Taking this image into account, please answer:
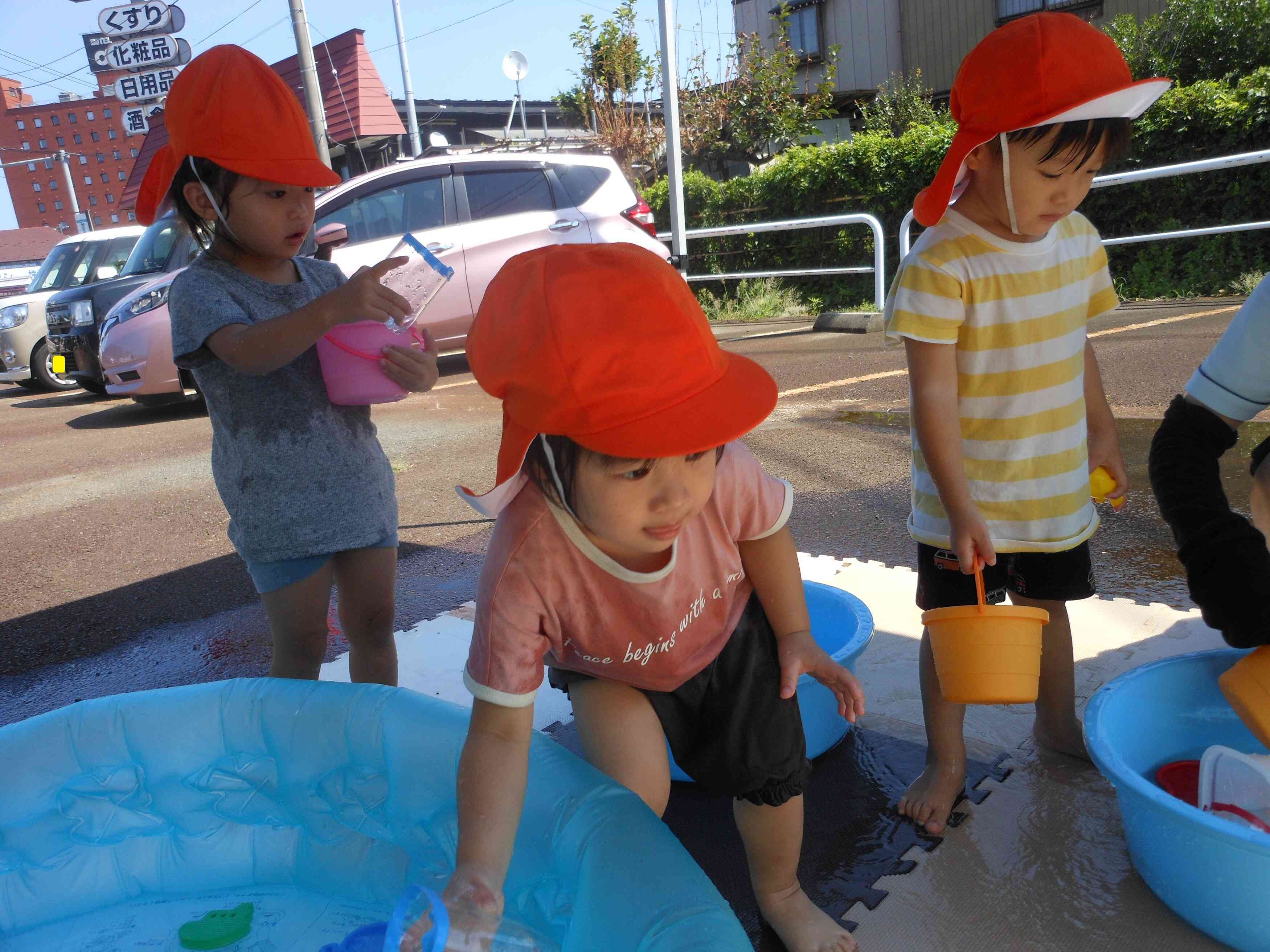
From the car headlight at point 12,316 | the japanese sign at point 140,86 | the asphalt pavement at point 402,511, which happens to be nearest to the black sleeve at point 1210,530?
the asphalt pavement at point 402,511

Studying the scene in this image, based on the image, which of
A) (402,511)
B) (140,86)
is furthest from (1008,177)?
(140,86)

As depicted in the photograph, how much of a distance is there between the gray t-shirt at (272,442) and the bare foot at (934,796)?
3.77 feet

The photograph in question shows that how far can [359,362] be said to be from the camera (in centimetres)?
181

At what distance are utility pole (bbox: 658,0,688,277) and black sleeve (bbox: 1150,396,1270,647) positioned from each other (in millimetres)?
7533

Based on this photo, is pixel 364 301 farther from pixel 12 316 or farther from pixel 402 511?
pixel 12 316

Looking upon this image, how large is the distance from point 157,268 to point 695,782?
7.85 meters

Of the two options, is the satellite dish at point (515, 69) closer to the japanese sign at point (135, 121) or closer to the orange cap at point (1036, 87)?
the japanese sign at point (135, 121)

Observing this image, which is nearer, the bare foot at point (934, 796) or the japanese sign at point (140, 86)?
the bare foot at point (934, 796)

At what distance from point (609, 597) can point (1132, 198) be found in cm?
909

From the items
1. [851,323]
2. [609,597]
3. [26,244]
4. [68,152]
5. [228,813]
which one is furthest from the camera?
[68,152]

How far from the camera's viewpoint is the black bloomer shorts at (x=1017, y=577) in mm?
1742

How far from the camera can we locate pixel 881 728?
207cm

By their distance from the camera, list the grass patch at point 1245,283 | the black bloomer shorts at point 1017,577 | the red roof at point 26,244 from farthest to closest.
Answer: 1. the red roof at point 26,244
2. the grass patch at point 1245,283
3. the black bloomer shorts at point 1017,577

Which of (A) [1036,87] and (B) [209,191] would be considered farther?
(B) [209,191]
